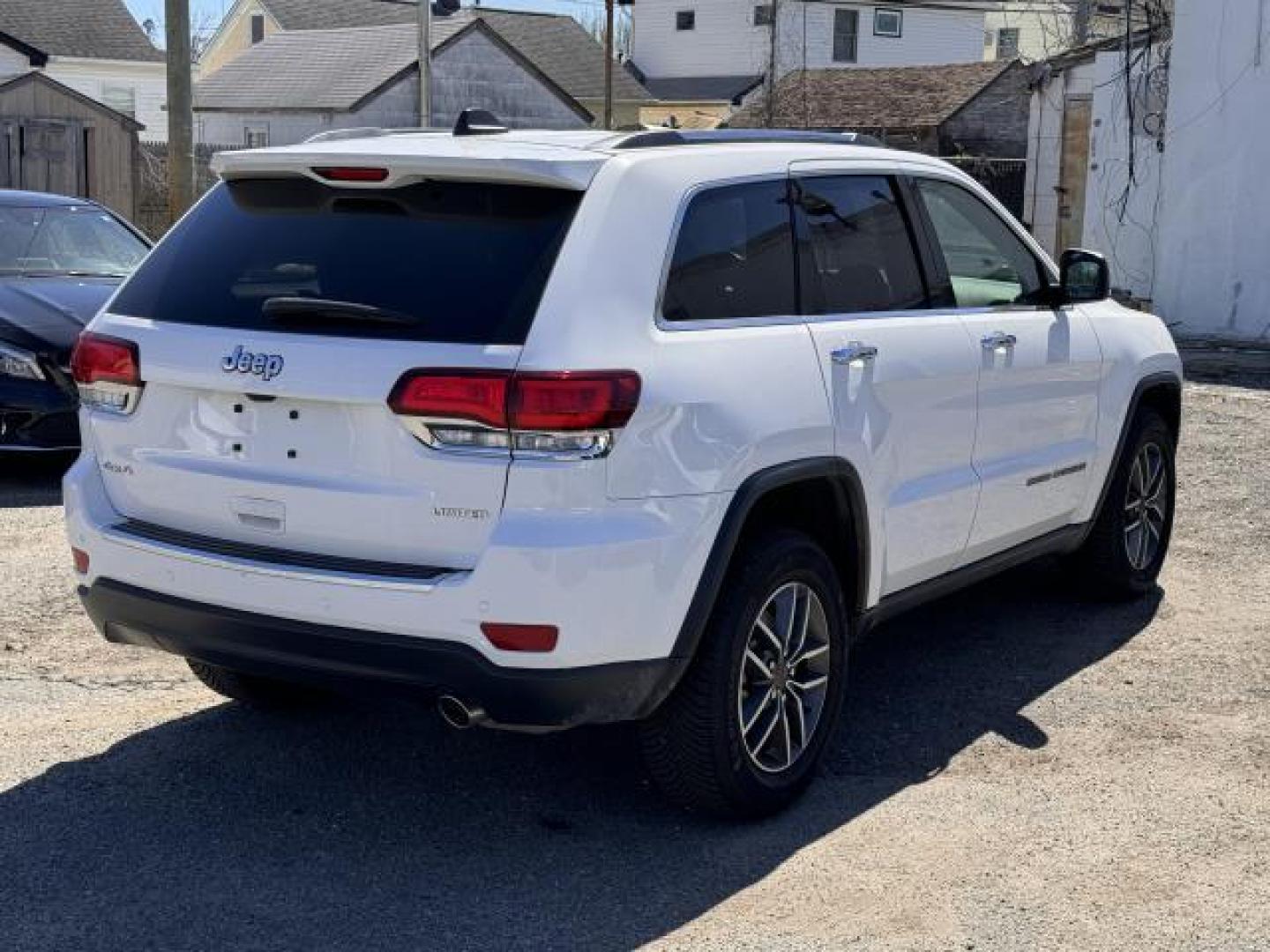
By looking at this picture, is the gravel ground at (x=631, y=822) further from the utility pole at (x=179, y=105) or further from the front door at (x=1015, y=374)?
the utility pole at (x=179, y=105)

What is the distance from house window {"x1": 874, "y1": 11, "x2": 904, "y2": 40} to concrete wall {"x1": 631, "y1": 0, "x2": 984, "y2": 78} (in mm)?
143

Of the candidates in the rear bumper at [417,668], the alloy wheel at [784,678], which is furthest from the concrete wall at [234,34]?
the rear bumper at [417,668]

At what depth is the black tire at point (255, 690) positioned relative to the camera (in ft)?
18.4

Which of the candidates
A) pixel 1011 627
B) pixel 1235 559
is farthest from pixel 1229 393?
pixel 1011 627

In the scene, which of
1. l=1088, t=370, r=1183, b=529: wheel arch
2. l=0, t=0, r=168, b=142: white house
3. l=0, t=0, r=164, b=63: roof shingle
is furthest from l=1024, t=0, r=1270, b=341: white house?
l=0, t=0, r=164, b=63: roof shingle

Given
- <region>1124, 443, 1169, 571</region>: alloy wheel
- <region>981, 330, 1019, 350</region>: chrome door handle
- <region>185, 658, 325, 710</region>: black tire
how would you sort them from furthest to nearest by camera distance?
<region>1124, 443, 1169, 571</region>: alloy wheel < <region>981, 330, 1019, 350</region>: chrome door handle < <region>185, 658, 325, 710</region>: black tire

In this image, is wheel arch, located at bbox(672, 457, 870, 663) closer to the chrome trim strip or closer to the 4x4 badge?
the chrome trim strip

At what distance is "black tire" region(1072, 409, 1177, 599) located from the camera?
23.2 ft

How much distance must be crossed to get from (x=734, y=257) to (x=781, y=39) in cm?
4673

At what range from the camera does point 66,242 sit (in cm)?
1105

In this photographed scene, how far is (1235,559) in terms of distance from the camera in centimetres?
813

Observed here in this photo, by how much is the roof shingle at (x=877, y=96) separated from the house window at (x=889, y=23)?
936cm

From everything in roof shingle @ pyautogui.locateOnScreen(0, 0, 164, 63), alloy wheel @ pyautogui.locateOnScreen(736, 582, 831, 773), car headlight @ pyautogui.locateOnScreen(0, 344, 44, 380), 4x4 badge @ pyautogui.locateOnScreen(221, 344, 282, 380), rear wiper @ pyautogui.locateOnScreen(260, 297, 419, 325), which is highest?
roof shingle @ pyautogui.locateOnScreen(0, 0, 164, 63)

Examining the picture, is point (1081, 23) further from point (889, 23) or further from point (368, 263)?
point (368, 263)
